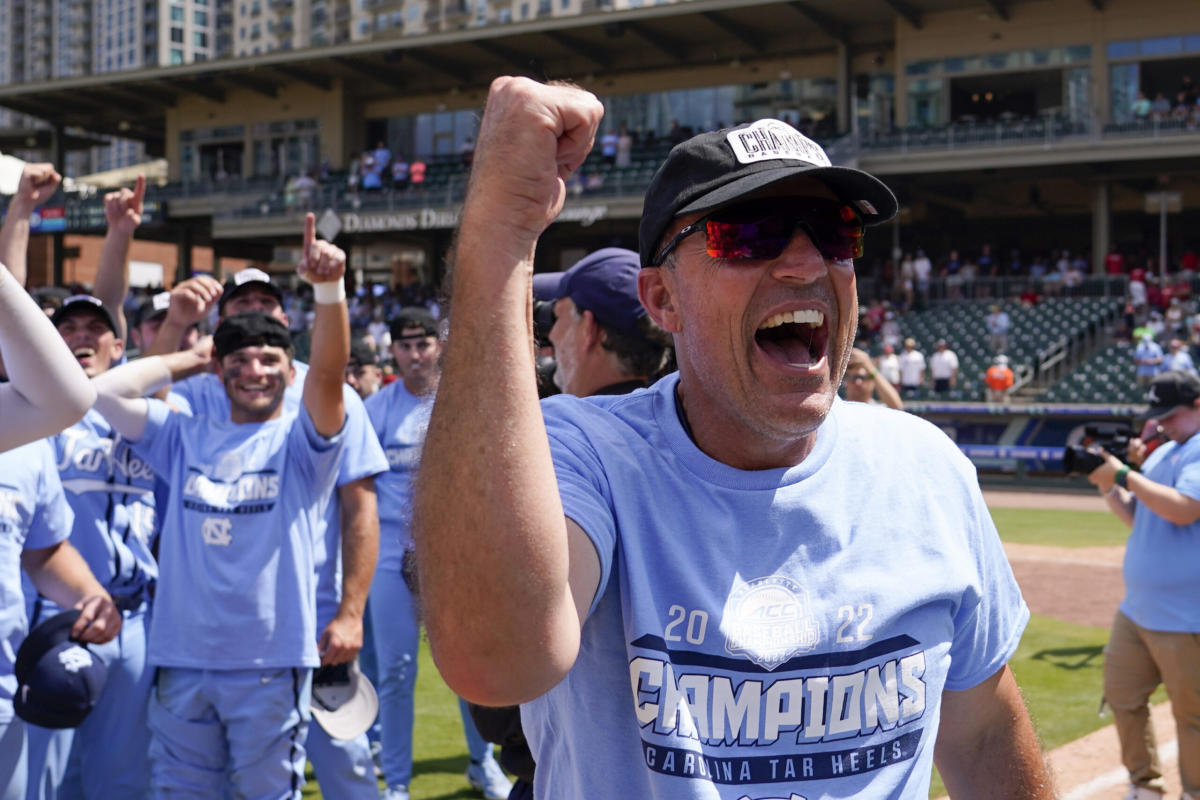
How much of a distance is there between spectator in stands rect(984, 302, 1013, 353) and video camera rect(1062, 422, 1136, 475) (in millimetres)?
19002

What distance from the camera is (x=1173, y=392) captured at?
5.25m

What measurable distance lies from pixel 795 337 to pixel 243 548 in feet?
9.79

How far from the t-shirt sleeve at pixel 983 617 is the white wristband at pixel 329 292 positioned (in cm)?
298

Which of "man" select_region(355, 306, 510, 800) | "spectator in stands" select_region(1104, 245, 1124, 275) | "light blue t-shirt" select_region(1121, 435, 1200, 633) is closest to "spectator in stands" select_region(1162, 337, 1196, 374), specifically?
"spectator in stands" select_region(1104, 245, 1124, 275)

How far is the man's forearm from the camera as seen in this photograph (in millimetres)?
4664

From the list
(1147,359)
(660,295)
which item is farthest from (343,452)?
(1147,359)

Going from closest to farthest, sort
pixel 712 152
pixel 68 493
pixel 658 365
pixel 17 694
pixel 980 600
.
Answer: pixel 712 152
pixel 980 600
pixel 658 365
pixel 17 694
pixel 68 493

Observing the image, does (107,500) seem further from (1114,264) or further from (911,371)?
(1114,264)

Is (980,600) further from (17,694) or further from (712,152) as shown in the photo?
(17,694)

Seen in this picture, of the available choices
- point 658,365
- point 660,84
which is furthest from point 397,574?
point 660,84

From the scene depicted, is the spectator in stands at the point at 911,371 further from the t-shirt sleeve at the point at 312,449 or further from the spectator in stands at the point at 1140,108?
the t-shirt sleeve at the point at 312,449

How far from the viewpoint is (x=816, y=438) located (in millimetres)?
1838

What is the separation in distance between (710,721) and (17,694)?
9.79 feet

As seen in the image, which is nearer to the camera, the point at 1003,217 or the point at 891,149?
the point at 891,149
